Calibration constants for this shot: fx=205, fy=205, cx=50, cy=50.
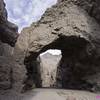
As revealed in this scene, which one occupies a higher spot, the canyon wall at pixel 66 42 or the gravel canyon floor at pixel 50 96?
the canyon wall at pixel 66 42

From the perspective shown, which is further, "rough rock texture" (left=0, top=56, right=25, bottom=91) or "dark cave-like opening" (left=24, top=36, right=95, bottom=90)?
"dark cave-like opening" (left=24, top=36, right=95, bottom=90)

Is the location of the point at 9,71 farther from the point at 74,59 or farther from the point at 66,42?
the point at 74,59

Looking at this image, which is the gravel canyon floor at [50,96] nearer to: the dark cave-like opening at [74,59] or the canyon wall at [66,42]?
the canyon wall at [66,42]

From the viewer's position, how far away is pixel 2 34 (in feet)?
36.8

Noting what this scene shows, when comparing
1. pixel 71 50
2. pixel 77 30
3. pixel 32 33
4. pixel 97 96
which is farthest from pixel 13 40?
pixel 97 96

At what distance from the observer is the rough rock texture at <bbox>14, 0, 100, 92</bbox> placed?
908cm

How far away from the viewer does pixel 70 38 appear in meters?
9.14

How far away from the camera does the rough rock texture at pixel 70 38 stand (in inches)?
357

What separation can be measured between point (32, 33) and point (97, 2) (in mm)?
3350

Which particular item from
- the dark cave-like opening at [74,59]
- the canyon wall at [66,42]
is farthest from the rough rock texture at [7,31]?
the dark cave-like opening at [74,59]

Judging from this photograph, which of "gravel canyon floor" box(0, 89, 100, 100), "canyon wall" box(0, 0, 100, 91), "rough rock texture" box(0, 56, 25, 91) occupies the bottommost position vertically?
"gravel canyon floor" box(0, 89, 100, 100)

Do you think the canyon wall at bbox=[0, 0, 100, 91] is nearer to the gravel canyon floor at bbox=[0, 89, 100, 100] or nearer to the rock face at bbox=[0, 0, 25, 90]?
the rock face at bbox=[0, 0, 25, 90]

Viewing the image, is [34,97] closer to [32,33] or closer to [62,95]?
[62,95]

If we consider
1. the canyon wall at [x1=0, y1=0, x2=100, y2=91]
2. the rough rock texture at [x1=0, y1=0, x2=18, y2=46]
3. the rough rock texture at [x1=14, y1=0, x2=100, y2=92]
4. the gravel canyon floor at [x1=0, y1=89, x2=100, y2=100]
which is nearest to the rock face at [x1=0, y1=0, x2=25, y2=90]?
the canyon wall at [x1=0, y1=0, x2=100, y2=91]
